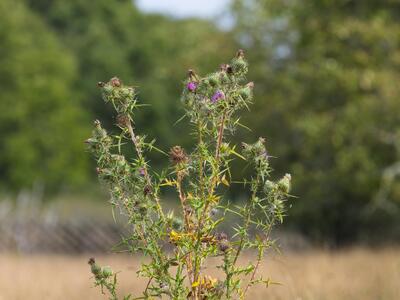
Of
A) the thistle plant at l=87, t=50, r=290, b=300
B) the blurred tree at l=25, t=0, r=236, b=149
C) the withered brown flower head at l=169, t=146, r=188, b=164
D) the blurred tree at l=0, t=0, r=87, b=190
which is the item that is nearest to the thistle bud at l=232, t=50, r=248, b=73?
the thistle plant at l=87, t=50, r=290, b=300

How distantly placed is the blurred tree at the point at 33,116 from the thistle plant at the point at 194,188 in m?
25.7

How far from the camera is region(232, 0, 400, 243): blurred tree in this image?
16.0m

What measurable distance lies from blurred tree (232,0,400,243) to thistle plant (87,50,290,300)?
486 inches

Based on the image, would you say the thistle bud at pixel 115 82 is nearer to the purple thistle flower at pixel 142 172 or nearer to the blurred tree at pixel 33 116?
the purple thistle flower at pixel 142 172

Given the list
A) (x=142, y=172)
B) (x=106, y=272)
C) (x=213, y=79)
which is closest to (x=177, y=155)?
(x=142, y=172)

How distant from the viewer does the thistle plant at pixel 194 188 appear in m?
3.40

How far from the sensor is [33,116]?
31000 mm

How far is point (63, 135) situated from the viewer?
1194 inches

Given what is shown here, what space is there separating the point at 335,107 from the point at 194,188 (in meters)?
14.3

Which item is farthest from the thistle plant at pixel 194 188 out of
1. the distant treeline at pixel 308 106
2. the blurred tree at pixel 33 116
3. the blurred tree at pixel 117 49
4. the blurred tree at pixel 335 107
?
the blurred tree at pixel 117 49

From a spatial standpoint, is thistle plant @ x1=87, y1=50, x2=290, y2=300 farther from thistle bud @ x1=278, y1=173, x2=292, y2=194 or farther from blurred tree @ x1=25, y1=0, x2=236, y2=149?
blurred tree @ x1=25, y1=0, x2=236, y2=149

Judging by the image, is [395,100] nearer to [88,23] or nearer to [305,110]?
[305,110]

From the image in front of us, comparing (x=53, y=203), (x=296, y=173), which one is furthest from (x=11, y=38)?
(x=296, y=173)

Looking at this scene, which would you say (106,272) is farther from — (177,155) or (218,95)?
(218,95)
